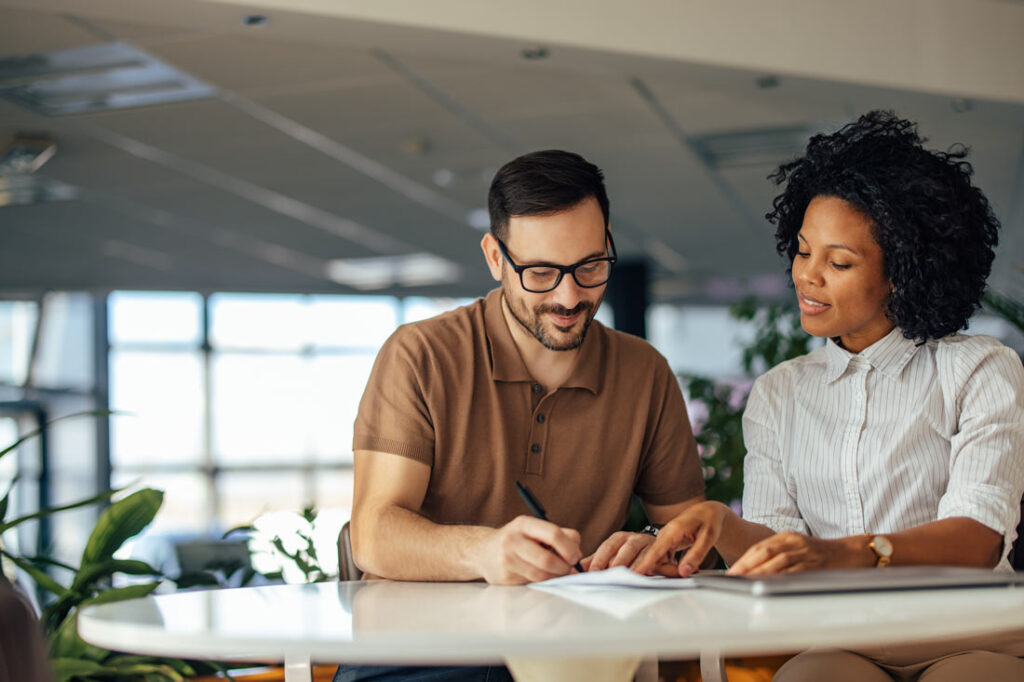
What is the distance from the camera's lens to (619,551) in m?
1.50

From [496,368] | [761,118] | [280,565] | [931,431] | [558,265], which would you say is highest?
[761,118]

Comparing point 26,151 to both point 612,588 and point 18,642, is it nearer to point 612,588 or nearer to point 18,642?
point 612,588

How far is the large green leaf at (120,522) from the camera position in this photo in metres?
2.39

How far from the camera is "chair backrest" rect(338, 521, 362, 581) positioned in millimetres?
1870

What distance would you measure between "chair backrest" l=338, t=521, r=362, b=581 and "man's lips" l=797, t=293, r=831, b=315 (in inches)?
35.3

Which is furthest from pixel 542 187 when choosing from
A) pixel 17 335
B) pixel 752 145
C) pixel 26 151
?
pixel 17 335

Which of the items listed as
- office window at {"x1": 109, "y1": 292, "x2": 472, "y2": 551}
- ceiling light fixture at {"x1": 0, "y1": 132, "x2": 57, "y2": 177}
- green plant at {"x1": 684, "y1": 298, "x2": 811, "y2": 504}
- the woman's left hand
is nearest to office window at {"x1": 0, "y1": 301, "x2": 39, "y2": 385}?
office window at {"x1": 109, "y1": 292, "x2": 472, "y2": 551}

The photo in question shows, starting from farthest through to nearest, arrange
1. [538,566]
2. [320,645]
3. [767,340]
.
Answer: [767,340] → [538,566] → [320,645]

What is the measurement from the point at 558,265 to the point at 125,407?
400 inches

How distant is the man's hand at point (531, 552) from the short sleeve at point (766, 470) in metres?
0.60

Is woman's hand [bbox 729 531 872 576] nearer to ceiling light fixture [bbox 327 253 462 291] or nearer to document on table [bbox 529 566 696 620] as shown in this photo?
document on table [bbox 529 566 696 620]

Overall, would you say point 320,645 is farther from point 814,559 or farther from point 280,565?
point 280,565

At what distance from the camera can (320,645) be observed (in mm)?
953

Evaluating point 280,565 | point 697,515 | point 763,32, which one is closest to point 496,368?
point 697,515
